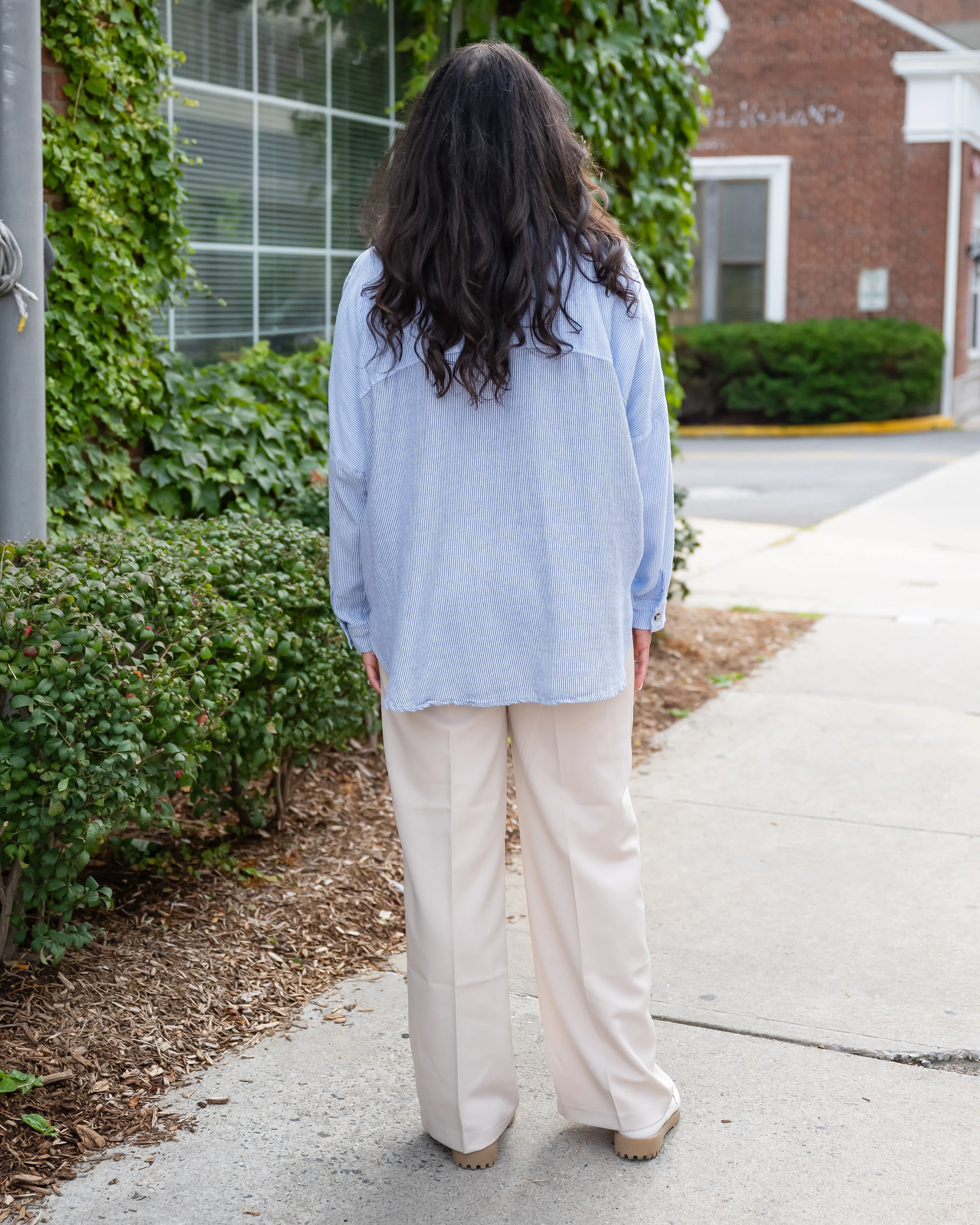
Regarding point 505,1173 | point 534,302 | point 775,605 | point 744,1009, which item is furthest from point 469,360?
point 775,605

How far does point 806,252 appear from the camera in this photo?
21906 mm

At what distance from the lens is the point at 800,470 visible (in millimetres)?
15305

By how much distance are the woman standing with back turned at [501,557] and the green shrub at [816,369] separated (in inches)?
725

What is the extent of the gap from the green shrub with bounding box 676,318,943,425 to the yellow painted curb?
0.14m

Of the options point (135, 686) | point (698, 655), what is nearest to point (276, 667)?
point (135, 686)

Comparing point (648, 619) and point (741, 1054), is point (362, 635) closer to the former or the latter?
point (648, 619)

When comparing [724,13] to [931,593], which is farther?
[724,13]

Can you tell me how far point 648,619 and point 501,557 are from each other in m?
0.32

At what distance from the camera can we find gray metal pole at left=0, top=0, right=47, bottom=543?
322cm

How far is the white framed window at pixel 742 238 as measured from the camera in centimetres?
2188

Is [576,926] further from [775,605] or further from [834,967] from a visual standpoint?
[775,605]

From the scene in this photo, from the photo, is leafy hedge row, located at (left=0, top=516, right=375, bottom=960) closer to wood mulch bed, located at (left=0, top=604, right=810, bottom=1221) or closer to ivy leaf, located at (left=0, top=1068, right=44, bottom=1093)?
wood mulch bed, located at (left=0, top=604, right=810, bottom=1221)

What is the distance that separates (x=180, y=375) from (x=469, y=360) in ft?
8.79

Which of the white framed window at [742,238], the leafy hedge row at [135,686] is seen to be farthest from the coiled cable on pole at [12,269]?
the white framed window at [742,238]
